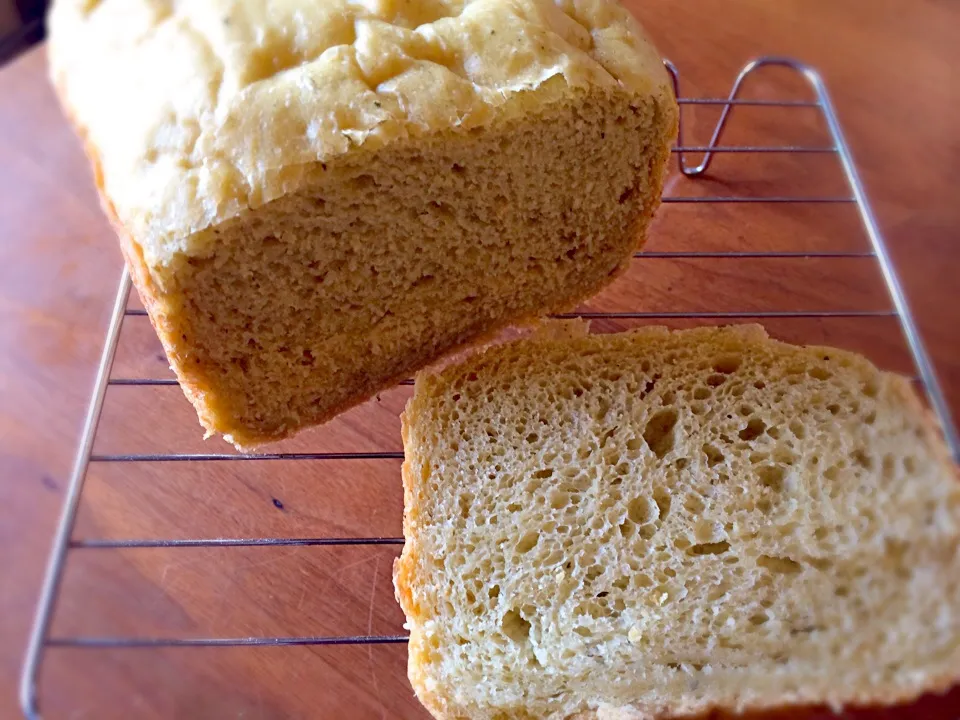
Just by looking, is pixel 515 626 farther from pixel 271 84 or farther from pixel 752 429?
pixel 271 84

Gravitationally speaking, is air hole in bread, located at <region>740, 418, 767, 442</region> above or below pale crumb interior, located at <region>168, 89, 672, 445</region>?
below

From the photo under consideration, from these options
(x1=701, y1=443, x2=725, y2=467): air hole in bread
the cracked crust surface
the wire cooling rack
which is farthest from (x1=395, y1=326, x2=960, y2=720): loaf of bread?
the cracked crust surface

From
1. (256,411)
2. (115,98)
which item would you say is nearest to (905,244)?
(256,411)

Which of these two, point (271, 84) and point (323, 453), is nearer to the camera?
point (271, 84)

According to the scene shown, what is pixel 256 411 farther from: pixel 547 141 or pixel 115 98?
pixel 547 141

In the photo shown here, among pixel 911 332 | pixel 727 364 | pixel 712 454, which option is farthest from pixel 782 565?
pixel 911 332

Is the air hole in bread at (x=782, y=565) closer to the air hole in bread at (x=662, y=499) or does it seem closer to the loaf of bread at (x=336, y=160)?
the air hole in bread at (x=662, y=499)

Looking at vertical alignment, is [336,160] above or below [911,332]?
above

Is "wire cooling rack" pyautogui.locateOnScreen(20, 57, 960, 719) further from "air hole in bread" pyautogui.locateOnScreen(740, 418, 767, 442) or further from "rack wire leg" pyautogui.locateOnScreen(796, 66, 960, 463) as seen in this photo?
"air hole in bread" pyautogui.locateOnScreen(740, 418, 767, 442)
